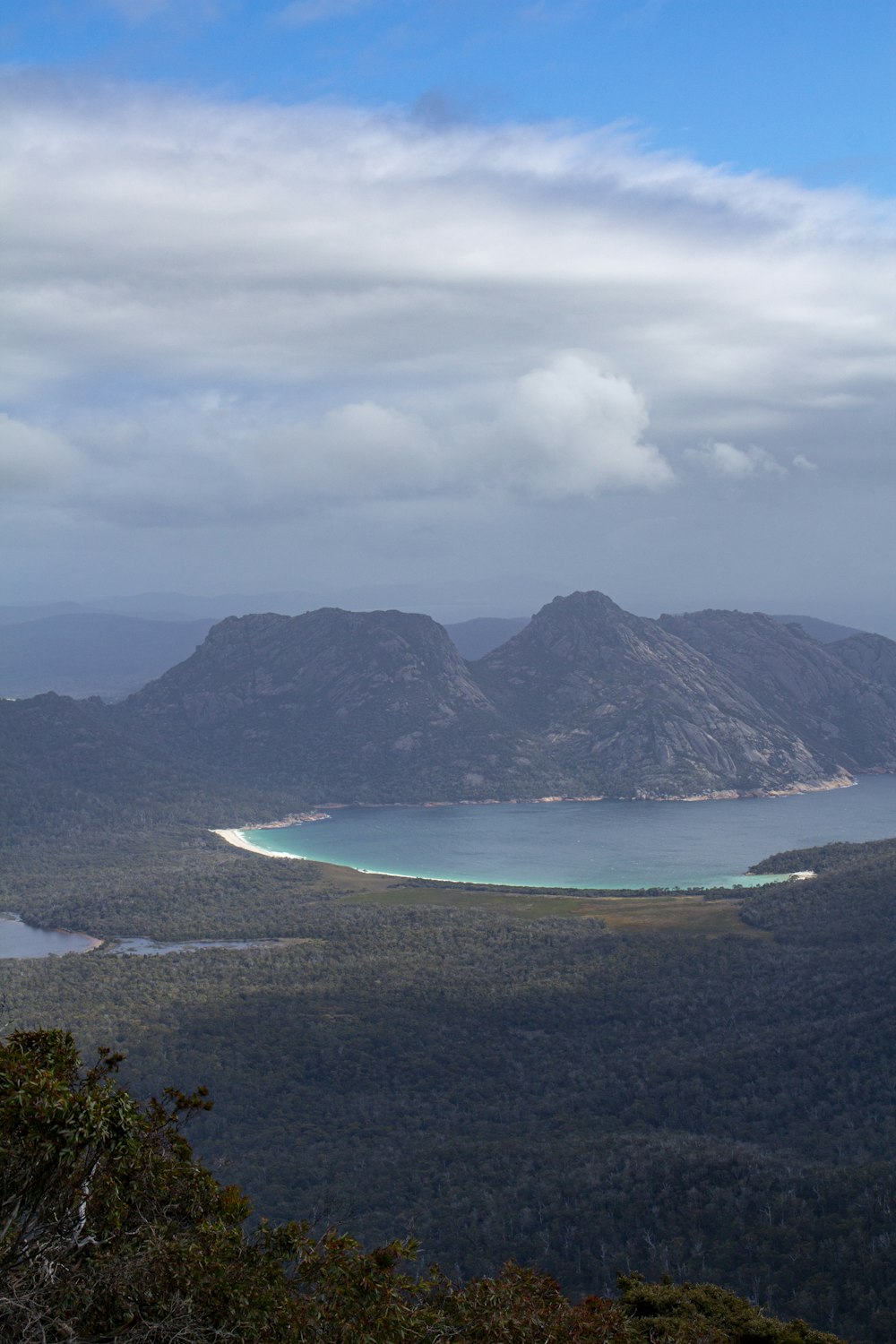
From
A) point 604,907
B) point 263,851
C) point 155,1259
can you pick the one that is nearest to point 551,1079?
point 155,1259

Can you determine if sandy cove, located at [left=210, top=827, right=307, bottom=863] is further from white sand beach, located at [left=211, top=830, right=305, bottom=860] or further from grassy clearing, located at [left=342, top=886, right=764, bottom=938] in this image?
grassy clearing, located at [left=342, top=886, right=764, bottom=938]

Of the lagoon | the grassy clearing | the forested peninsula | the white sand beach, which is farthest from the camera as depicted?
the white sand beach

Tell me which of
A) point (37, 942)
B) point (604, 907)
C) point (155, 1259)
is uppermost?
point (155, 1259)

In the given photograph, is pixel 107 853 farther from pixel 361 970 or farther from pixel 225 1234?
pixel 225 1234

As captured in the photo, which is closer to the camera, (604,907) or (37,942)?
(37,942)

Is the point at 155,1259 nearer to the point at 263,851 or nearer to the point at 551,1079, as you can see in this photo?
the point at 551,1079

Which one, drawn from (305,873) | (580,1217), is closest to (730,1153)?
Result: (580,1217)

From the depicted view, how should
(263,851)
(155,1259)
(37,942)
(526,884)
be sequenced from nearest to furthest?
(155,1259) → (37,942) → (526,884) → (263,851)

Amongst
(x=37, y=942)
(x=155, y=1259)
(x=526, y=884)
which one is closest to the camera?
(x=155, y=1259)

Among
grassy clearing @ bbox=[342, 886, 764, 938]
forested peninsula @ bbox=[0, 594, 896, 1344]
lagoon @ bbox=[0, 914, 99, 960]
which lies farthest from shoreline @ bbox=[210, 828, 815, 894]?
lagoon @ bbox=[0, 914, 99, 960]
